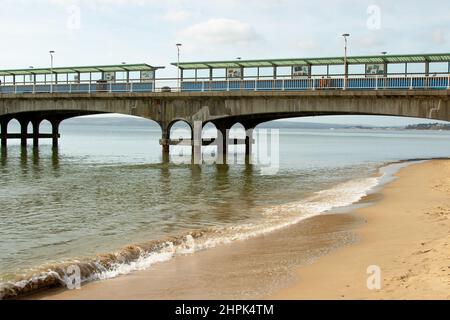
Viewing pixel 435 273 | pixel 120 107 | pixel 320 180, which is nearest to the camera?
pixel 435 273

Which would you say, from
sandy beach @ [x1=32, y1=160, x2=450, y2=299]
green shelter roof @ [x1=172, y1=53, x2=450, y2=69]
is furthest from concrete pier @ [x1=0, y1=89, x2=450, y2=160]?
sandy beach @ [x1=32, y1=160, x2=450, y2=299]

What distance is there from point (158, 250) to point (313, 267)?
11.8 ft

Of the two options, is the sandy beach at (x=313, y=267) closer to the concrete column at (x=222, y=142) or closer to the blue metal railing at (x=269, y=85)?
the blue metal railing at (x=269, y=85)

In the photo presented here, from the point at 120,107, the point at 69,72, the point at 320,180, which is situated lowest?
the point at 320,180

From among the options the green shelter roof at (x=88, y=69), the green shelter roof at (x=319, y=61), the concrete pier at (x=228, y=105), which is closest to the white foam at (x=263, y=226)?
the concrete pier at (x=228, y=105)

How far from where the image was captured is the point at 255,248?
11.0 metres

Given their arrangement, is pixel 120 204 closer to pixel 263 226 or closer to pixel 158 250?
pixel 263 226

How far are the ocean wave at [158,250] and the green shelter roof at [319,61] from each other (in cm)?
2060

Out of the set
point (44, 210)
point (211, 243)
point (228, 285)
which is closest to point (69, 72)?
point (44, 210)

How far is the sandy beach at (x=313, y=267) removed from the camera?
734 cm

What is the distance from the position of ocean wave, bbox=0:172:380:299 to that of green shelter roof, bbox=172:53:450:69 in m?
20.6
